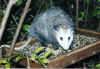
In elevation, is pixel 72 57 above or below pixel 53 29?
below

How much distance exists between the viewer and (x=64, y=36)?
269 centimetres

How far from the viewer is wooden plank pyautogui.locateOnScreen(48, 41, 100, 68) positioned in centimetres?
236

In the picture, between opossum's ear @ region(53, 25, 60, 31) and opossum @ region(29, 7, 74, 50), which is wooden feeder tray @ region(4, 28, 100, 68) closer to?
opossum @ region(29, 7, 74, 50)

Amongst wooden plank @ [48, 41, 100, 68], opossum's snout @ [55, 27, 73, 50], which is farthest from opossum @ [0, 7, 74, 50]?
wooden plank @ [48, 41, 100, 68]

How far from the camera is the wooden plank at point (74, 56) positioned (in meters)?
2.36

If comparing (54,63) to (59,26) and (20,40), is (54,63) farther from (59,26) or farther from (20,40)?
(20,40)

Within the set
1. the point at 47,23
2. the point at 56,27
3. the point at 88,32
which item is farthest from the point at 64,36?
the point at 88,32

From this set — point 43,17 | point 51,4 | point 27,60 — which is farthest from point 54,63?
point 51,4

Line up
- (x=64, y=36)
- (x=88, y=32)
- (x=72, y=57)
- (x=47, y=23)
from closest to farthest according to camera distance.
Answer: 1. (x=72, y=57)
2. (x=64, y=36)
3. (x=47, y=23)
4. (x=88, y=32)

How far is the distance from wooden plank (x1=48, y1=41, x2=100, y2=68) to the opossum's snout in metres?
0.15

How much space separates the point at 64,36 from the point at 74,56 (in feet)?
0.81

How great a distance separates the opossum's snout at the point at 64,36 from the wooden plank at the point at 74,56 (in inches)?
6.0

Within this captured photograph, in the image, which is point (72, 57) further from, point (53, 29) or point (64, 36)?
point (53, 29)

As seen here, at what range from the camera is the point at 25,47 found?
279 centimetres
